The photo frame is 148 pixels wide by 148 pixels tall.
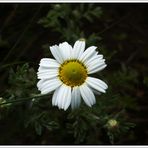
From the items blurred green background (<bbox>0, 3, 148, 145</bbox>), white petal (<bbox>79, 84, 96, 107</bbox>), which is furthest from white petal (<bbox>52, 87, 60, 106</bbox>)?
blurred green background (<bbox>0, 3, 148, 145</bbox>)

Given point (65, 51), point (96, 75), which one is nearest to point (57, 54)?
point (65, 51)

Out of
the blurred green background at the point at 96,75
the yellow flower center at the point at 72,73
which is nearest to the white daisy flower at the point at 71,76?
the yellow flower center at the point at 72,73

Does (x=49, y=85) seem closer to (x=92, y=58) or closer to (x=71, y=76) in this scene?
(x=71, y=76)

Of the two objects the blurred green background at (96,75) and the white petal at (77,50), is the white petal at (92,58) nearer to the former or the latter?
the white petal at (77,50)

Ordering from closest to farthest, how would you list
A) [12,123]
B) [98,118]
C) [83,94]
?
[83,94] < [98,118] < [12,123]

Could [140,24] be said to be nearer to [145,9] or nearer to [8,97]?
[145,9]
